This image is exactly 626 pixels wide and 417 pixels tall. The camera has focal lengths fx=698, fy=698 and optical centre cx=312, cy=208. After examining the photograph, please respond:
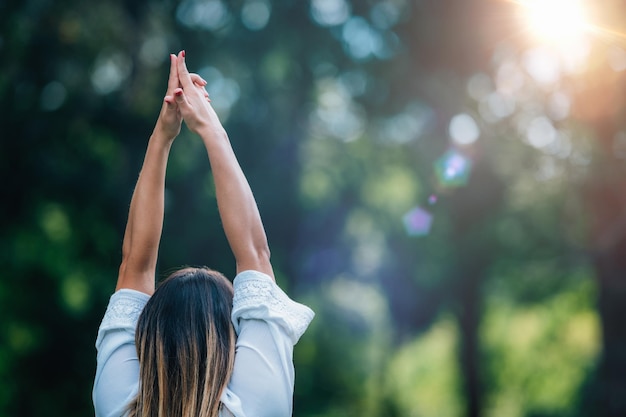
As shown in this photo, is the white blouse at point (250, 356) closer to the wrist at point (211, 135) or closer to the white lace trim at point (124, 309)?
→ the white lace trim at point (124, 309)

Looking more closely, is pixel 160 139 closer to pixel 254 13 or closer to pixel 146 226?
pixel 146 226

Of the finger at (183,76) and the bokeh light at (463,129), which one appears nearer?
the finger at (183,76)

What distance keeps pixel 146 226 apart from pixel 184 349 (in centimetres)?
46

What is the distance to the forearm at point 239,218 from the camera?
1.77 m

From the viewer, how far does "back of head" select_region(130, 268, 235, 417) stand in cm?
162

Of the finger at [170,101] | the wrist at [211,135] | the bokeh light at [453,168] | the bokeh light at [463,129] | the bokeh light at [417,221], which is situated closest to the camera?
the wrist at [211,135]

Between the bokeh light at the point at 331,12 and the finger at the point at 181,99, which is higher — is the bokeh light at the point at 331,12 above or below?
above

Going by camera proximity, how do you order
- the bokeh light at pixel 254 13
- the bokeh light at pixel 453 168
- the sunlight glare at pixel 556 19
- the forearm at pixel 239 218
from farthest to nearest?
the bokeh light at pixel 254 13
the bokeh light at pixel 453 168
the sunlight glare at pixel 556 19
the forearm at pixel 239 218

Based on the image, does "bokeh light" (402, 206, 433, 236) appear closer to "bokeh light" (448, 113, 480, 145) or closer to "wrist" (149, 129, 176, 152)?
"bokeh light" (448, 113, 480, 145)

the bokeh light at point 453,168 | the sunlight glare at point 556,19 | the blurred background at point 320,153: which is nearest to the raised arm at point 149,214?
the sunlight glare at point 556,19

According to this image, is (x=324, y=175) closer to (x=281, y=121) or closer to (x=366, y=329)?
(x=281, y=121)

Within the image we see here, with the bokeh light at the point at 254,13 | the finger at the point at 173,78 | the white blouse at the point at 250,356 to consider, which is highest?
the bokeh light at the point at 254,13

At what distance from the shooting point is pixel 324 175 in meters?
15.5

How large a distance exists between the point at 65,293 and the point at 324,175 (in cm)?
626
